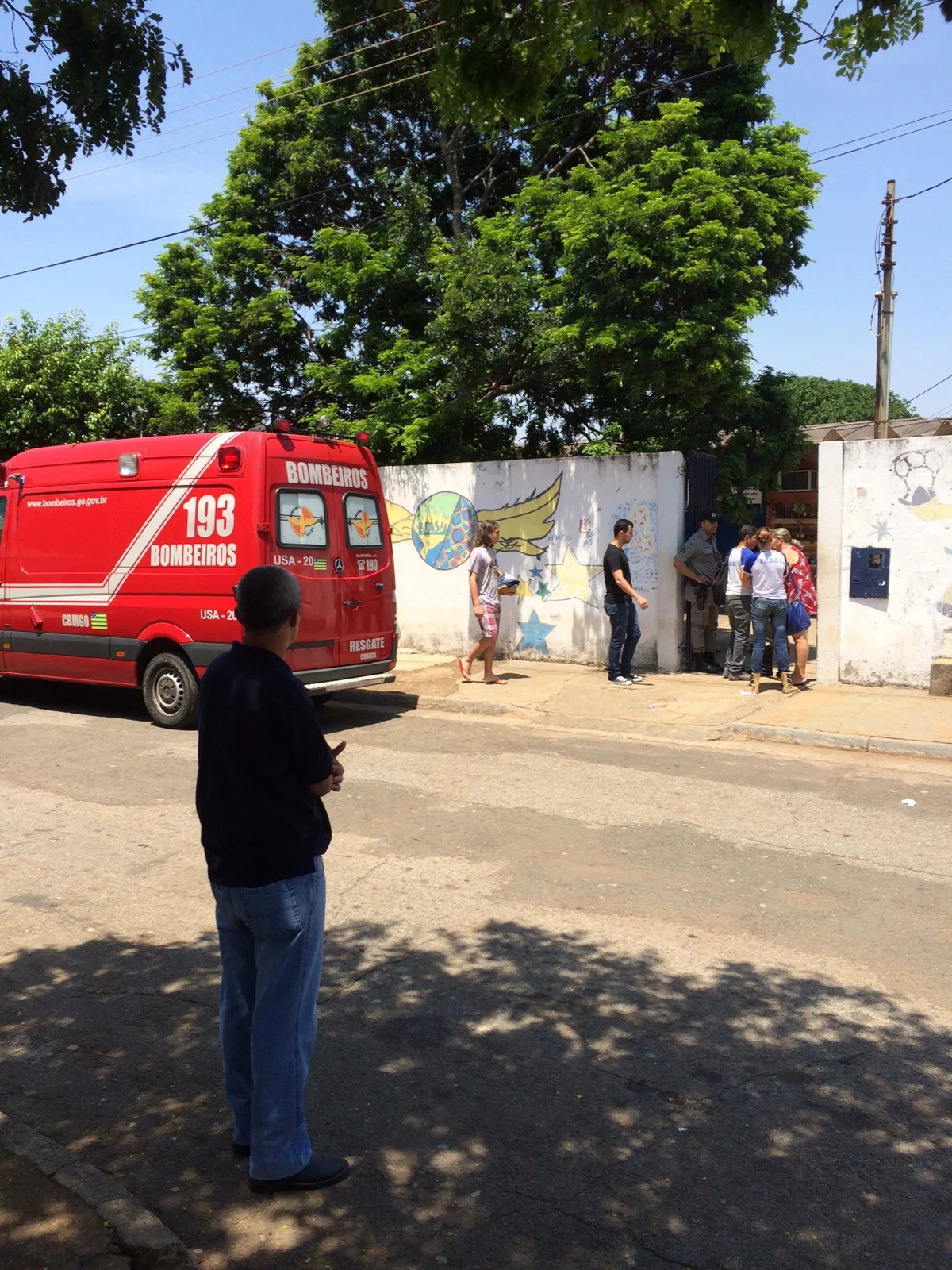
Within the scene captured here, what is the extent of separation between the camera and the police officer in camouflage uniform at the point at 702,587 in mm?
12586

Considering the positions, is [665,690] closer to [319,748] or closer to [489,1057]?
[489,1057]

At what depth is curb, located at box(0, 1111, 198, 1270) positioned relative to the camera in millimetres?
2908

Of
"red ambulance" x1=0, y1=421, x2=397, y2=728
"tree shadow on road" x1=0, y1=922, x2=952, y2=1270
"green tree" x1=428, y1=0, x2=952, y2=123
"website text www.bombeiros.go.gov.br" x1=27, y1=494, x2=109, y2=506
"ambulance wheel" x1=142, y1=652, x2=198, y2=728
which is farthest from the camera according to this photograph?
"website text www.bombeiros.go.gov.br" x1=27, y1=494, x2=109, y2=506

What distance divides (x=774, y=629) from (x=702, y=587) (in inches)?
42.5

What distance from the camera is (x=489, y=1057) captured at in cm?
410

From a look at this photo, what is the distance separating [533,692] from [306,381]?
32.5 feet

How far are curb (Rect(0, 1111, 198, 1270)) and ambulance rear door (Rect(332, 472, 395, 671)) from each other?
23.8 ft

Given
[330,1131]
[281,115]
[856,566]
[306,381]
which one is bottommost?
[330,1131]

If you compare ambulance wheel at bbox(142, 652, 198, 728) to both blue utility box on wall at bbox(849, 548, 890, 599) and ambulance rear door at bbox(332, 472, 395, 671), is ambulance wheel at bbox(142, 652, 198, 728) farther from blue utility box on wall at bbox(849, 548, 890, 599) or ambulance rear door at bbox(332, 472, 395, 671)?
blue utility box on wall at bbox(849, 548, 890, 599)

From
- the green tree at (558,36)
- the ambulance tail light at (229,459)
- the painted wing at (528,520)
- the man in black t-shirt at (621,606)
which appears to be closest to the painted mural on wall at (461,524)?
the painted wing at (528,520)

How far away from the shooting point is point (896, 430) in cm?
2008

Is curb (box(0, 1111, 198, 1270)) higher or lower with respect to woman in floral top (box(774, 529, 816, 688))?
lower

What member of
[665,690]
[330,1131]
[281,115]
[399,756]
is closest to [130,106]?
[330,1131]

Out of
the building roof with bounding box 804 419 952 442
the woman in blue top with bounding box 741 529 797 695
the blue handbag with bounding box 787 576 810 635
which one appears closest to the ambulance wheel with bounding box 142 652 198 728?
the woman in blue top with bounding box 741 529 797 695
